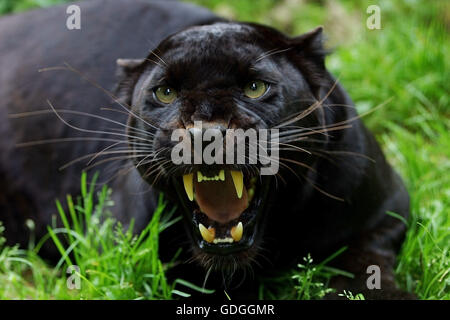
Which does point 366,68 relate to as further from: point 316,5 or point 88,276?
point 88,276

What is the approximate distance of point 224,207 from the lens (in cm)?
280

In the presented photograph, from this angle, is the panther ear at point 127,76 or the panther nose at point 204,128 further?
the panther ear at point 127,76

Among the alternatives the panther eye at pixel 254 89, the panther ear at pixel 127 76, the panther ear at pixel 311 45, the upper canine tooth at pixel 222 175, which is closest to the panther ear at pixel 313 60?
the panther ear at pixel 311 45

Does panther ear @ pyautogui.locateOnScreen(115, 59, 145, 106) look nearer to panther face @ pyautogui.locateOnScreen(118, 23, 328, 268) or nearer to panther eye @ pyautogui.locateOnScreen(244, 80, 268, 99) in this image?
panther face @ pyautogui.locateOnScreen(118, 23, 328, 268)

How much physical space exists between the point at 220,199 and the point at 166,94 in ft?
1.46

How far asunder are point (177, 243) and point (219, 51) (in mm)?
937

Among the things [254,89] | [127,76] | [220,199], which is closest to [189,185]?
[220,199]

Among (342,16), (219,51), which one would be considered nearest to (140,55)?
(219,51)

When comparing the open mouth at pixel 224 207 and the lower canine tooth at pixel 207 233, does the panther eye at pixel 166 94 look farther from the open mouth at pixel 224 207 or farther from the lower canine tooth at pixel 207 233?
the lower canine tooth at pixel 207 233

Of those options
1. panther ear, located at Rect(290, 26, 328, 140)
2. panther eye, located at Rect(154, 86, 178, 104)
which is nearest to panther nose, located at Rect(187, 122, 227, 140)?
panther eye, located at Rect(154, 86, 178, 104)

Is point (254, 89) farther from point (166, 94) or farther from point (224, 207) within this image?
point (224, 207)

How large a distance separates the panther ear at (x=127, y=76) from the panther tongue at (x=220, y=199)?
58 centimetres

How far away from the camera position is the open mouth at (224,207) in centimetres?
274

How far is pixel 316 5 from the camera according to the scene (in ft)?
20.6
